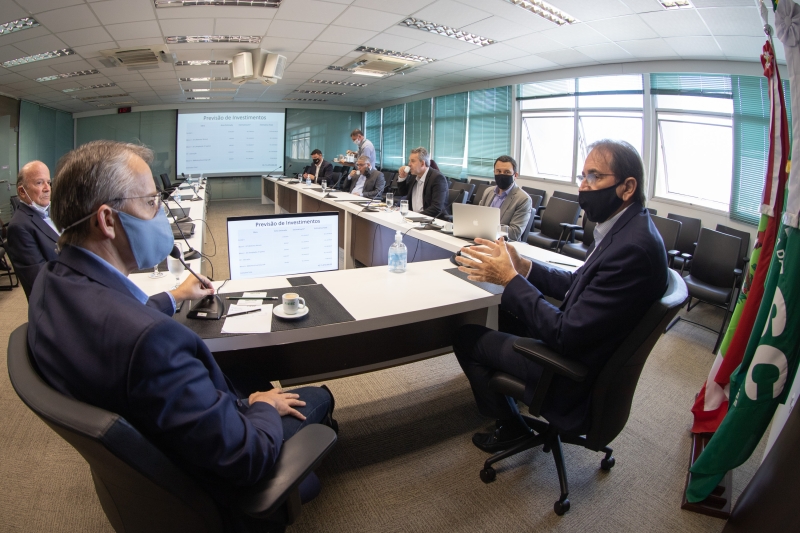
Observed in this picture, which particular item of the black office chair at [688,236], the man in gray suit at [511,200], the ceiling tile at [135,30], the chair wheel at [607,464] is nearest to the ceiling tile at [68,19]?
the ceiling tile at [135,30]

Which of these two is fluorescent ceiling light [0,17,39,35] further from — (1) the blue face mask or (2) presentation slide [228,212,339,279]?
(1) the blue face mask

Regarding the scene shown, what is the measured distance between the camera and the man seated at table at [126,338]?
75cm

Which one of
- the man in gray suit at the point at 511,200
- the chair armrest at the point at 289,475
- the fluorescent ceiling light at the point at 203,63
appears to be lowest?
the chair armrest at the point at 289,475

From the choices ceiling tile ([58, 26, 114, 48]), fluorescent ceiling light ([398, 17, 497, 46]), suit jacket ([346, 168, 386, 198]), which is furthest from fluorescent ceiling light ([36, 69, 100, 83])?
fluorescent ceiling light ([398, 17, 497, 46])

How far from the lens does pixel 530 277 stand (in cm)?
200

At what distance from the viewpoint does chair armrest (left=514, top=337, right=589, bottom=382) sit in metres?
1.39

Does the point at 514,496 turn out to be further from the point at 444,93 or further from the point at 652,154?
the point at 444,93

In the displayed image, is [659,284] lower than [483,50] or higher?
lower

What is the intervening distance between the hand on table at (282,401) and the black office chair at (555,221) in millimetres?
4062

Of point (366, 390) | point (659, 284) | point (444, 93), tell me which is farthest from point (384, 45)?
point (659, 284)

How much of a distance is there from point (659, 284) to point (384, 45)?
542 cm

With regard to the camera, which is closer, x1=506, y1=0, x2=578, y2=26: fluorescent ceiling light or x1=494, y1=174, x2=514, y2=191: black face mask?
x1=494, y1=174, x2=514, y2=191: black face mask

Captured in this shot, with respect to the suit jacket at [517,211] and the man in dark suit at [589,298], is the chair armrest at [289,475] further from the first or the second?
the suit jacket at [517,211]

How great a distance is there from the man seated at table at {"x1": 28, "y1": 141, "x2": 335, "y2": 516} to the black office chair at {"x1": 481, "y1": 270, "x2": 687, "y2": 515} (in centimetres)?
93
